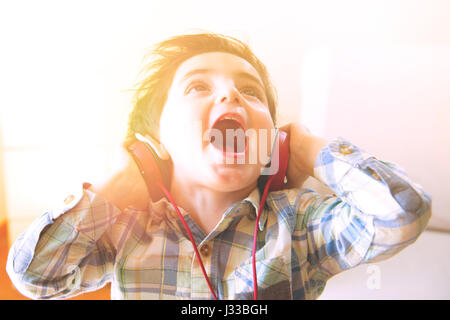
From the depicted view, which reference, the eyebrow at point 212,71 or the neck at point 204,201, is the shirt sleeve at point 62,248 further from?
the eyebrow at point 212,71

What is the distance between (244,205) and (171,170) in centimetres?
16

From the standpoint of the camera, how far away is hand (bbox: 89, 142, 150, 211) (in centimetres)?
63

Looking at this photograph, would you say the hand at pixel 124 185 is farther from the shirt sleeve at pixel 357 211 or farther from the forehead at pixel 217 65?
the shirt sleeve at pixel 357 211

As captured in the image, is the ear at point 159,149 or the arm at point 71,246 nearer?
the arm at point 71,246

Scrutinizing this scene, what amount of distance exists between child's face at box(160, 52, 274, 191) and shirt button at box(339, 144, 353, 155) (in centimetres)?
13

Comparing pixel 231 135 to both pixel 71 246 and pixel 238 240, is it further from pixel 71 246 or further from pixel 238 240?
pixel 71 246

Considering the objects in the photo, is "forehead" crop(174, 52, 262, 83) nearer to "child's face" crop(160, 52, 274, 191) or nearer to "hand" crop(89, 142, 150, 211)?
"child's face" crop(160, 52, 274, 191)

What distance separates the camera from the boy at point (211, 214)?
0.57 m

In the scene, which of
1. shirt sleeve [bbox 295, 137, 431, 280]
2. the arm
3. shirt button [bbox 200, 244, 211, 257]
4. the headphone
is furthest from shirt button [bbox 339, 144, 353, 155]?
the arm

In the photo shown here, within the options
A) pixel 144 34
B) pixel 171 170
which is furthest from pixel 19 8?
pixel 171 170

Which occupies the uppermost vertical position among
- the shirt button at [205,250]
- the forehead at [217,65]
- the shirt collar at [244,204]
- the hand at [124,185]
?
the forehead at [217,65]

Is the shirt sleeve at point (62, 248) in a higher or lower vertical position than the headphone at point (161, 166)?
lower

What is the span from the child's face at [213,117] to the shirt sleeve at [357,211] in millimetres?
127

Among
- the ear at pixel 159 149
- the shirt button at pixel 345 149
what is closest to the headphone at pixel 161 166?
the ear at pixel 159 149
